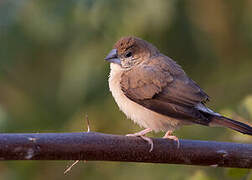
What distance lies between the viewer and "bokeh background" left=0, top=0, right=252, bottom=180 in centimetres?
548

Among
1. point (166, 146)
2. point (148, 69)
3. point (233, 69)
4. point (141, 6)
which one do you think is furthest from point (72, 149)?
point (233, 69)

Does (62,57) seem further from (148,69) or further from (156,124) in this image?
(156,124)

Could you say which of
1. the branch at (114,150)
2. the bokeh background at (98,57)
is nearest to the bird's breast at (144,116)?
the branch at (114,150)

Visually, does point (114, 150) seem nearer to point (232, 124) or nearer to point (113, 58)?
point (232, 124)

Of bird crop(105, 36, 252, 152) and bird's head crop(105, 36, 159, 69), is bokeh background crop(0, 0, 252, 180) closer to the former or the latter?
bird's head crop(105, 36, 159, 69)

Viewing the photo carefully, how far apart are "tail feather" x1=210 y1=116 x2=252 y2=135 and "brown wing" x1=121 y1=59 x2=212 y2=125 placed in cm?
8

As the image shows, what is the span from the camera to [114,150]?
3.20m

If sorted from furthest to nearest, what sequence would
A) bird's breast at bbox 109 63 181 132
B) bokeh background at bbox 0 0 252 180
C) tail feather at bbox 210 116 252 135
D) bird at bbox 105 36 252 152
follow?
bokeh background at bbox 0 0 252 180
bird's breast at bbox 109 63 181 132
bird at bbox 105 36 252 152
tail feather at bbox 210 116 252 135

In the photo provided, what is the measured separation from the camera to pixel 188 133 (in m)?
5.96

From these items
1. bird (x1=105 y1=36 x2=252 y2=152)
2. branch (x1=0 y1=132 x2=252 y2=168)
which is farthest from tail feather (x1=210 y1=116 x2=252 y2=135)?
branch (x1=0 y1=132 x2=252 y2=168)

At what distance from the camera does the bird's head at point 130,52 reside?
203 inches

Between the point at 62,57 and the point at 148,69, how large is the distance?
1.95 metres

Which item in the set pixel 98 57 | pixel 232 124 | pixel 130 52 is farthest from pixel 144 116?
pixel 98 57

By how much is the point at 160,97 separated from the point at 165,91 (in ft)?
0.23
